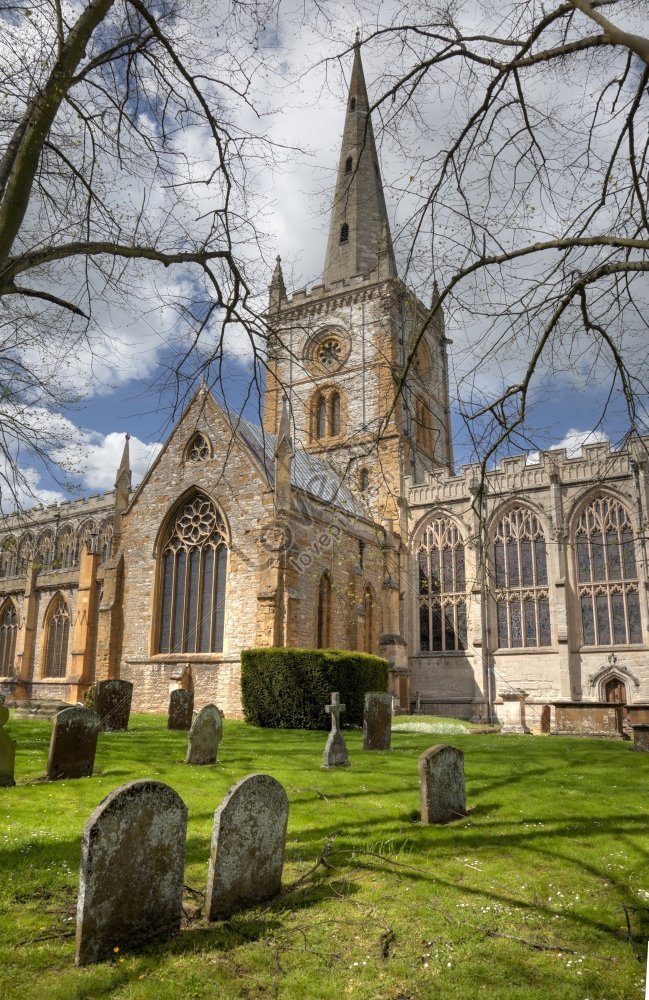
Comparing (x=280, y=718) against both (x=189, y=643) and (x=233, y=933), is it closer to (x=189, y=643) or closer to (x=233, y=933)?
(x=189, y=643)

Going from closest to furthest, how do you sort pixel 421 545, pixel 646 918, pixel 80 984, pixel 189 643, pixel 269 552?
pixel 80 984 < pixel 646 918 < pixel 269 552 < pixel 189 643 < pixel 421 545

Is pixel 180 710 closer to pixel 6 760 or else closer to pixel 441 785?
pixel 6 760

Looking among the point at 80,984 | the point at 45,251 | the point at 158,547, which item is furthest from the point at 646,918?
the point at 158,547

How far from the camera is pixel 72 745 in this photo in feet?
26.8

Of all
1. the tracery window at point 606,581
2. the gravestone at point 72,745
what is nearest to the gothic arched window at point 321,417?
the tracery window at point 606,581

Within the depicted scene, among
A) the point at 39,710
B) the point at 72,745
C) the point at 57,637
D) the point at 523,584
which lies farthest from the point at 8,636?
the point at 72,745

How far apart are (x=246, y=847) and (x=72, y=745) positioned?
14.9ft

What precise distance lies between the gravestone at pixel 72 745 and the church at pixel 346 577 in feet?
22.2

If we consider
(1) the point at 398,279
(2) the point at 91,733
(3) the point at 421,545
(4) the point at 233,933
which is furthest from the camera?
(3) the point at 421,545

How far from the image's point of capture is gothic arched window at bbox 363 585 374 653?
23431 millimetres

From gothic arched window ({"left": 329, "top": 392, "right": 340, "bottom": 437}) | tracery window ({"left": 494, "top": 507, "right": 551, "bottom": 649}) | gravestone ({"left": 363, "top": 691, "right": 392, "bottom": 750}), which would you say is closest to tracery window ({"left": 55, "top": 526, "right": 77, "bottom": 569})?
gothic arched window ({"left": 329, "top": 392, "right": 340, "bottom": 437})

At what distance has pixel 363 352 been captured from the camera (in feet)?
104

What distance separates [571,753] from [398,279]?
9181 mm

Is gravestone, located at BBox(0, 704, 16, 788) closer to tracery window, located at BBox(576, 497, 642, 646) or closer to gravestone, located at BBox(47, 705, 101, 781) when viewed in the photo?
gravestone, located at BBox(47, 705, 101, 781)
